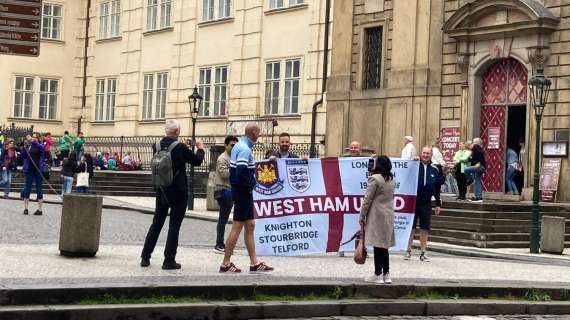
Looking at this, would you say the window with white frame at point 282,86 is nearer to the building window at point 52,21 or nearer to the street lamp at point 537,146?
the street lamp at point 537,146

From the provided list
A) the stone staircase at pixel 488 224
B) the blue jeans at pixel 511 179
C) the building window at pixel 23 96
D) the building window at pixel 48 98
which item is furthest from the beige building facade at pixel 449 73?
the building window at pixel 48 98

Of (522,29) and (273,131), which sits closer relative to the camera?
(522,29)

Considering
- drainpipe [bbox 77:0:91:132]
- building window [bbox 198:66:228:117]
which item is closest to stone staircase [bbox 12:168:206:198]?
building window [bbox 198:66:228:117]

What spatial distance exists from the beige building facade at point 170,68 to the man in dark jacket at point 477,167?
11.1 m

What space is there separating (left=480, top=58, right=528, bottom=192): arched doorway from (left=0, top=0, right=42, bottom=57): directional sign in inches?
804

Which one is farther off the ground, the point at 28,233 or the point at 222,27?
the point at 222,27

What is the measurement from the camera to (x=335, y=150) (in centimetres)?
3366

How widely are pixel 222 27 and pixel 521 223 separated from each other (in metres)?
22.0

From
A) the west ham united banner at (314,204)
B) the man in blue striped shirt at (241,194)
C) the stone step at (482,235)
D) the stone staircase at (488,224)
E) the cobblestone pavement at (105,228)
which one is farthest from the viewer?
the stone staircase at (488,224)

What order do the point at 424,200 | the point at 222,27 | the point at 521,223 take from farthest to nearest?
the point at 222,27 → the point at 521,223 → the point at 424,200

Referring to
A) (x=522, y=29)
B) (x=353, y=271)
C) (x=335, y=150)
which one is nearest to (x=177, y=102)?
(x=335, y=150)

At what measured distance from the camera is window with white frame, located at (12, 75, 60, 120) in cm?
5278

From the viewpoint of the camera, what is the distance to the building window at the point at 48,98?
53.8 m

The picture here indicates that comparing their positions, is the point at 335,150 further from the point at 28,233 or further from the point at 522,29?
the point at 28,233
